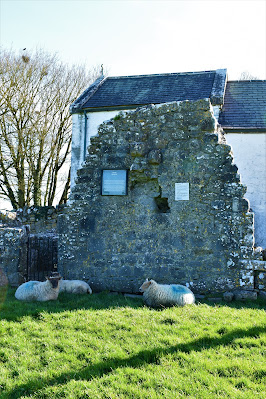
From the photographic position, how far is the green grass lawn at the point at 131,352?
392 cm

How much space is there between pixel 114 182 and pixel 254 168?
32.7 ft

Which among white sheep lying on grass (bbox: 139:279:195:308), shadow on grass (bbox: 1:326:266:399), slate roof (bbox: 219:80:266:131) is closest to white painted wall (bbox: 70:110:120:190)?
slate roof (bbox: 219:80:266:131)

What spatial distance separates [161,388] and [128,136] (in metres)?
6.14

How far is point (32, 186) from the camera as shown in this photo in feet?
74.4

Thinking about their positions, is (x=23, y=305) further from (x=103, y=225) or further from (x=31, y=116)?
(x=31, y=116)

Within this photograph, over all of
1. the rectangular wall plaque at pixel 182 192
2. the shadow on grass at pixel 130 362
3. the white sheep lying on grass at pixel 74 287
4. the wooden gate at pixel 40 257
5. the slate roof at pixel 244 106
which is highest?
the slate roof at pixel 244 106

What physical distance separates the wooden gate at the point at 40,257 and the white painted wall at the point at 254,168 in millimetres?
9665

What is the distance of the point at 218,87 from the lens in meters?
18.6

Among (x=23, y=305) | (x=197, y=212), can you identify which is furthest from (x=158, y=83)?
(x=23, y=305)

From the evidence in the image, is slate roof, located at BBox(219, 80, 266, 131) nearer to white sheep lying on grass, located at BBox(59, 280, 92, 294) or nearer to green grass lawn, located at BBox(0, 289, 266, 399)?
white sheep lying on grass, located at BBox(59, 280, 92, 294)

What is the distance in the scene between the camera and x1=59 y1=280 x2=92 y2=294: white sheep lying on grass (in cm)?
820

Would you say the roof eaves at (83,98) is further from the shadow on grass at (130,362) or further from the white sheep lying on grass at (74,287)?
the shadow on grass at (130,362)

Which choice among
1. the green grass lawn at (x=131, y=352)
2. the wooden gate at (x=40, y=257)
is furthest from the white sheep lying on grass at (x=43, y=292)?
the wooden gate at (x=40, y=257)

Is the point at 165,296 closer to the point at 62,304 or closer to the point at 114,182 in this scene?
the point at 62,304
